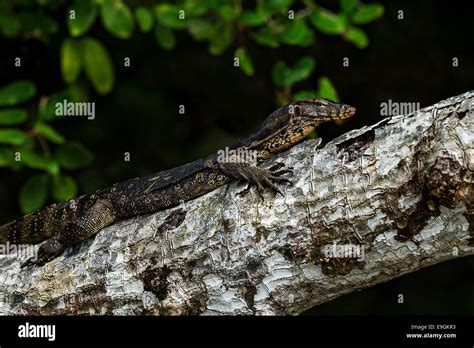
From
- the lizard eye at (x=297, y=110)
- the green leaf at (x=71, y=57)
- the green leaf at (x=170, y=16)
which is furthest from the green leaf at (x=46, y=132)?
the lizard eye at (x=297, y=110)

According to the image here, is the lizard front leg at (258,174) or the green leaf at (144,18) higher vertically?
the green leaf at (144,18)

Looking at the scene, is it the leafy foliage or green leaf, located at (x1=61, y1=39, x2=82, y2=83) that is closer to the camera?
the leafy foliage

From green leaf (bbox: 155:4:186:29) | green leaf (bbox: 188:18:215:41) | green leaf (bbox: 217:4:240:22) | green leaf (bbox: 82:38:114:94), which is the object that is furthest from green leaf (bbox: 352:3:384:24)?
green leaf (bbox: 82:38:114:94)

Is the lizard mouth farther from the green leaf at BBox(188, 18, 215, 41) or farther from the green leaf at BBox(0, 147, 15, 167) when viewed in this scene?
the green leaf at BBox(0, 147, 15, 167)

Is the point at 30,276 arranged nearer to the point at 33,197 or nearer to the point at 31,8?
the point at 33,197

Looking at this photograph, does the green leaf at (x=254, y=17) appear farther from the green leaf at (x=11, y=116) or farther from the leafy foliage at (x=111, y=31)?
the green leaf at (x=11, y=116)

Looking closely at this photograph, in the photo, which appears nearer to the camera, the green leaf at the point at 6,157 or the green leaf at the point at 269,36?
the green leaf at the point at 6,157

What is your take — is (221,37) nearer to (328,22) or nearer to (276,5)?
(276,5)
